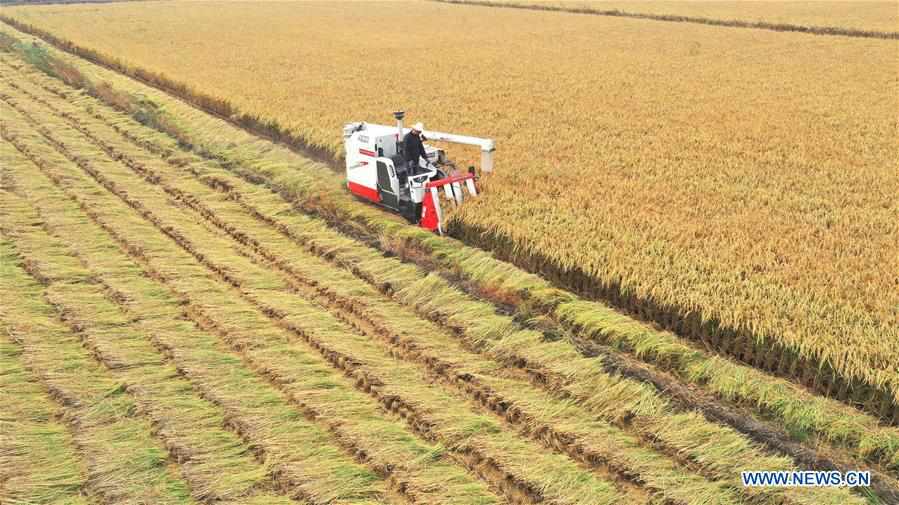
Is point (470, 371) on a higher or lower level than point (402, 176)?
lower

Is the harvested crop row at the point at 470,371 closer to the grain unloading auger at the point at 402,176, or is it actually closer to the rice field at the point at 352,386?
the rice field at the point at 352,386

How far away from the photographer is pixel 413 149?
39.1ft

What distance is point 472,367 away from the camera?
309 inches

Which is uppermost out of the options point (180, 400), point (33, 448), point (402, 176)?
point (402, 176)

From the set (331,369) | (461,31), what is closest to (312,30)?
(461,31)

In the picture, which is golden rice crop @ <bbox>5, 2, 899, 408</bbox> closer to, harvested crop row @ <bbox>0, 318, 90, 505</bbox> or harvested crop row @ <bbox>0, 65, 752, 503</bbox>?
harvested crop row @ <bbox>0, 65, 752, 503</bbox>

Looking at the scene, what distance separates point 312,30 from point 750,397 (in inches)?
1541

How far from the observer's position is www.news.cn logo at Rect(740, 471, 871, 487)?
612 cm

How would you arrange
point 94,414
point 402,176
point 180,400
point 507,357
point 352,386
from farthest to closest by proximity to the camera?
point 402,176
point 507,357
point 352,386
point 180,400
point 94,414

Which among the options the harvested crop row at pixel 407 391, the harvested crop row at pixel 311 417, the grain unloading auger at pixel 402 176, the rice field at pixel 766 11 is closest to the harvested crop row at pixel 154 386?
the harvested crop row at pixel 311 417

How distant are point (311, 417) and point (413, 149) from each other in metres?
6.04

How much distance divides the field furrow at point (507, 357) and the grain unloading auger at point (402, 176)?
1.55 m

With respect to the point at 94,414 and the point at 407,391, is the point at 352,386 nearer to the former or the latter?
the point at 407,391

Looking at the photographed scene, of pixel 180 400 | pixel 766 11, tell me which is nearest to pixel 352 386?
pixel 180 400
